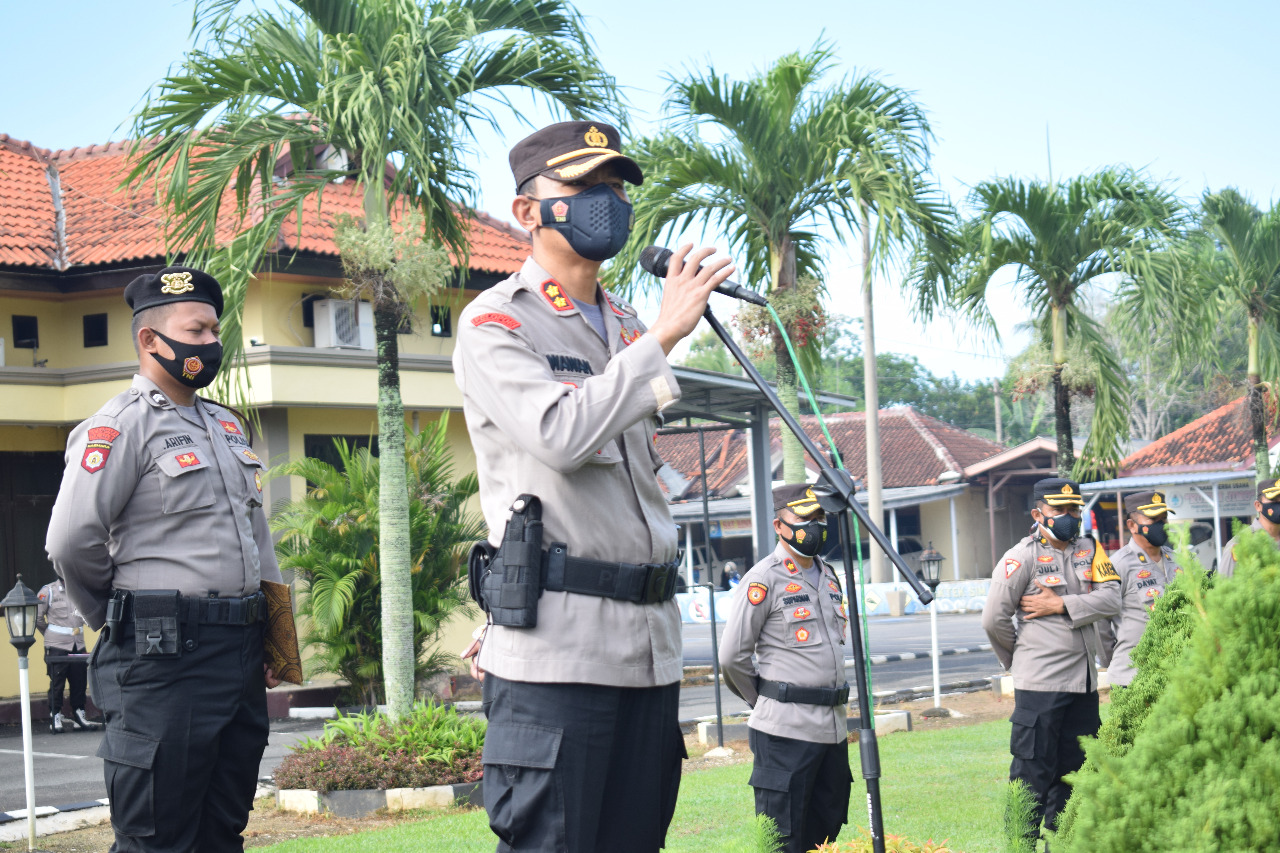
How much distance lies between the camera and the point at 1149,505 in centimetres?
917

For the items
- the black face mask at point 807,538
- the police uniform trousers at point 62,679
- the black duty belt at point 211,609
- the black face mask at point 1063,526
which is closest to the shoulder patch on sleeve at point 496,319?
the black duty belt at point 211,609

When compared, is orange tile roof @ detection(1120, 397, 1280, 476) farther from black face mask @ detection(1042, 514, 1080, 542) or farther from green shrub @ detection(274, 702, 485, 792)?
green shrub @ detection(274, 702, 485, 792)

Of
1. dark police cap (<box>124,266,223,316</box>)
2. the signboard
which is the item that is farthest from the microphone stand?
the signboard

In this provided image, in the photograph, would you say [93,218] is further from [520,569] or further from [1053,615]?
[520,569]

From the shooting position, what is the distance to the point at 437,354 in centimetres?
1769

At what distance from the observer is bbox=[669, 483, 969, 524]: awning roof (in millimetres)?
36625

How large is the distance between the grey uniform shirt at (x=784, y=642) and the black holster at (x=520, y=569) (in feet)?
11.3

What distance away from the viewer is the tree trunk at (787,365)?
11.3 metres

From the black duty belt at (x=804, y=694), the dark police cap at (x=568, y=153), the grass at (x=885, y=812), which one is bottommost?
the grass at (x=885, y=812)

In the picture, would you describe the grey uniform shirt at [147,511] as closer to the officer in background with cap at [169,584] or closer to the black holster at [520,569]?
the officer in background with cap at [169,584]

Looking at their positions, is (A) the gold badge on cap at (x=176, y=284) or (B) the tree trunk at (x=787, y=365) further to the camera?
(B) the tree trunk at (x=787, y=365)

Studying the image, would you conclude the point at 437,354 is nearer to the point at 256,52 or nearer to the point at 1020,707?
the point at 256,52

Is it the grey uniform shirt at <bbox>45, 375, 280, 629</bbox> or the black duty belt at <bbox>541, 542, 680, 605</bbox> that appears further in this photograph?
the grey uniform shirt at <bbox>45, 375, 280, 629</bbox>

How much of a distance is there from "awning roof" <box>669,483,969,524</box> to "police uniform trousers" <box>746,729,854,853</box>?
29578 mm
